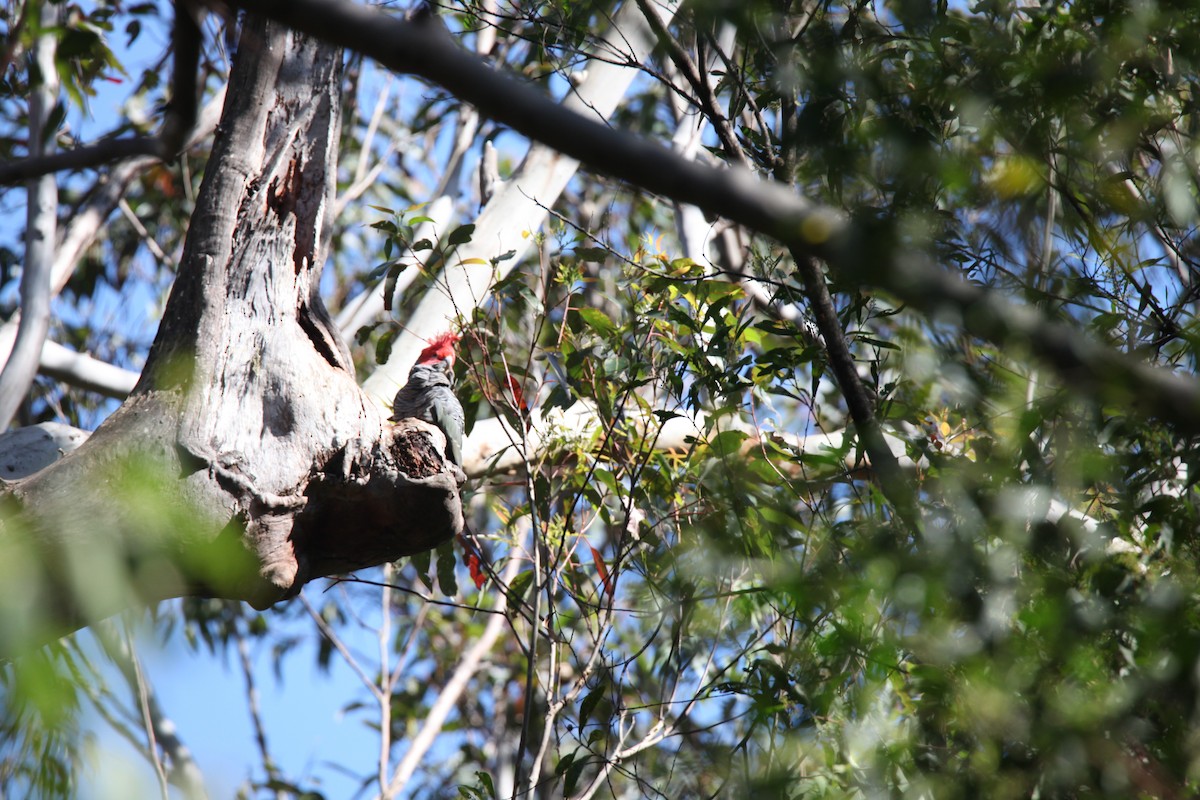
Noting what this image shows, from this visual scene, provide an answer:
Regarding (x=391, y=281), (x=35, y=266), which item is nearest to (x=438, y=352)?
(x=391, y=281)

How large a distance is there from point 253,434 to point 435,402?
0.49 m

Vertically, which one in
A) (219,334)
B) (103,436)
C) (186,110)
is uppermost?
(219,334)

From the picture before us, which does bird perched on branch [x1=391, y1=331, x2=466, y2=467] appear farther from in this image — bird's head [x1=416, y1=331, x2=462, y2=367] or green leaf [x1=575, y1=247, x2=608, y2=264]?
green leaf [x1=575, y1=247, x2=608, y2=264]

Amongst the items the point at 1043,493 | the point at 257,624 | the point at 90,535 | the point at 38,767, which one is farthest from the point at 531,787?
the point at 257,624

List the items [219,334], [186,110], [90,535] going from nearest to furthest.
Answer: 1. [186,110]
2. [90,535]
3. [219,334]

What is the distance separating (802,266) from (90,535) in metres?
1.38

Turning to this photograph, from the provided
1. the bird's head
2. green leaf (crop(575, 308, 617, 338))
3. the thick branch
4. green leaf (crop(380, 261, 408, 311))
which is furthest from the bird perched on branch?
the thick branch

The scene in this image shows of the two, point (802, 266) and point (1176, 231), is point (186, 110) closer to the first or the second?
point (802, 266)

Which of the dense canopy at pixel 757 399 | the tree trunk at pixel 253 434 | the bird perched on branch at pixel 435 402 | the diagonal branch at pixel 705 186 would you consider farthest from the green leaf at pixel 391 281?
the diagonal branch at pixel 705 186

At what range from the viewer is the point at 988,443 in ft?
7.61

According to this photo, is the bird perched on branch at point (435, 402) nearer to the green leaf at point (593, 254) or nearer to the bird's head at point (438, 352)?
the bird's head at point (438, 352)

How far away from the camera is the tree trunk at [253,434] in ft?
5.62

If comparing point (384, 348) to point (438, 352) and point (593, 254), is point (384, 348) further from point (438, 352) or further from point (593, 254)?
point (593, 254)

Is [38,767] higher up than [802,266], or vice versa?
[802,266]
